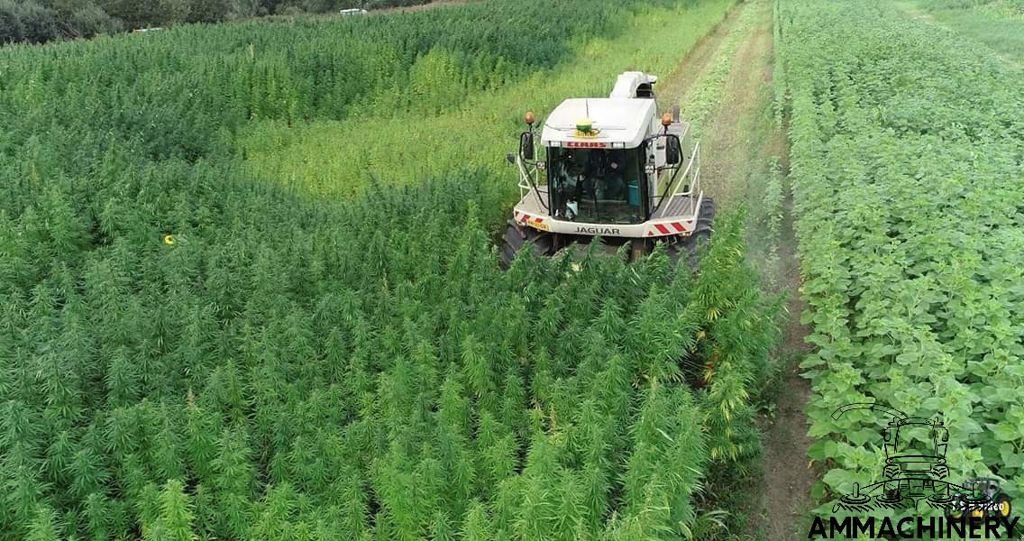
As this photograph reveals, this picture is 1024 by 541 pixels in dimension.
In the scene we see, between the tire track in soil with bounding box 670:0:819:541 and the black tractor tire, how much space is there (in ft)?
9.53

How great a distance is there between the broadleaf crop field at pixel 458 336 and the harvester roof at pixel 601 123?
1317mm

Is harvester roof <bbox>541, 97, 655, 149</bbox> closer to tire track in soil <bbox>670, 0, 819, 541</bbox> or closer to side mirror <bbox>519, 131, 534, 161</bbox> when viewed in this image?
side mirror <bbox>519, 131, 534, 161</bbox>

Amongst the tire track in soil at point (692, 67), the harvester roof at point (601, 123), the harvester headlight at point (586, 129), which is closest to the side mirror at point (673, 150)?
the harvester roof at point (601, 123)

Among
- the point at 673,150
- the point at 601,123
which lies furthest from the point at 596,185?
the point at 673,150

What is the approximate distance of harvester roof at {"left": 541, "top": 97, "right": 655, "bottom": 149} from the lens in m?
8.07

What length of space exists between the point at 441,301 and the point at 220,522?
2902 millimetres

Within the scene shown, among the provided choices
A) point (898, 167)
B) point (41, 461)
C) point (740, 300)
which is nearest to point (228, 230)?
point (41, 461)

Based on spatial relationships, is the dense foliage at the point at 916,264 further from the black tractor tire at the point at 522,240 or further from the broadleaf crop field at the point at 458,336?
the black tractor tire at the point at 522,240

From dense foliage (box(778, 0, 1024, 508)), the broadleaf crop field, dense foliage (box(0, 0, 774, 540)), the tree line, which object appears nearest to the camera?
dense foliage (box(0, 0, 774, 540))

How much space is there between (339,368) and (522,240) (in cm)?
366

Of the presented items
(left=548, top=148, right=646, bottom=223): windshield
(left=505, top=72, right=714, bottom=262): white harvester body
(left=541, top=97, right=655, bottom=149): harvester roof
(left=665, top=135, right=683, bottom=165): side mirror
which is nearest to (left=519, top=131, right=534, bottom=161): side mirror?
(left=505, top=72, right=714, bottom=262): white harvester body

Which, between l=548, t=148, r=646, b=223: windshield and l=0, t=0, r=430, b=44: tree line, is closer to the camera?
l=548, t=148, r=646, b=223: windshield

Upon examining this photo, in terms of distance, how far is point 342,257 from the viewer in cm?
774

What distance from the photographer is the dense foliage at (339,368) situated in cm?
471
